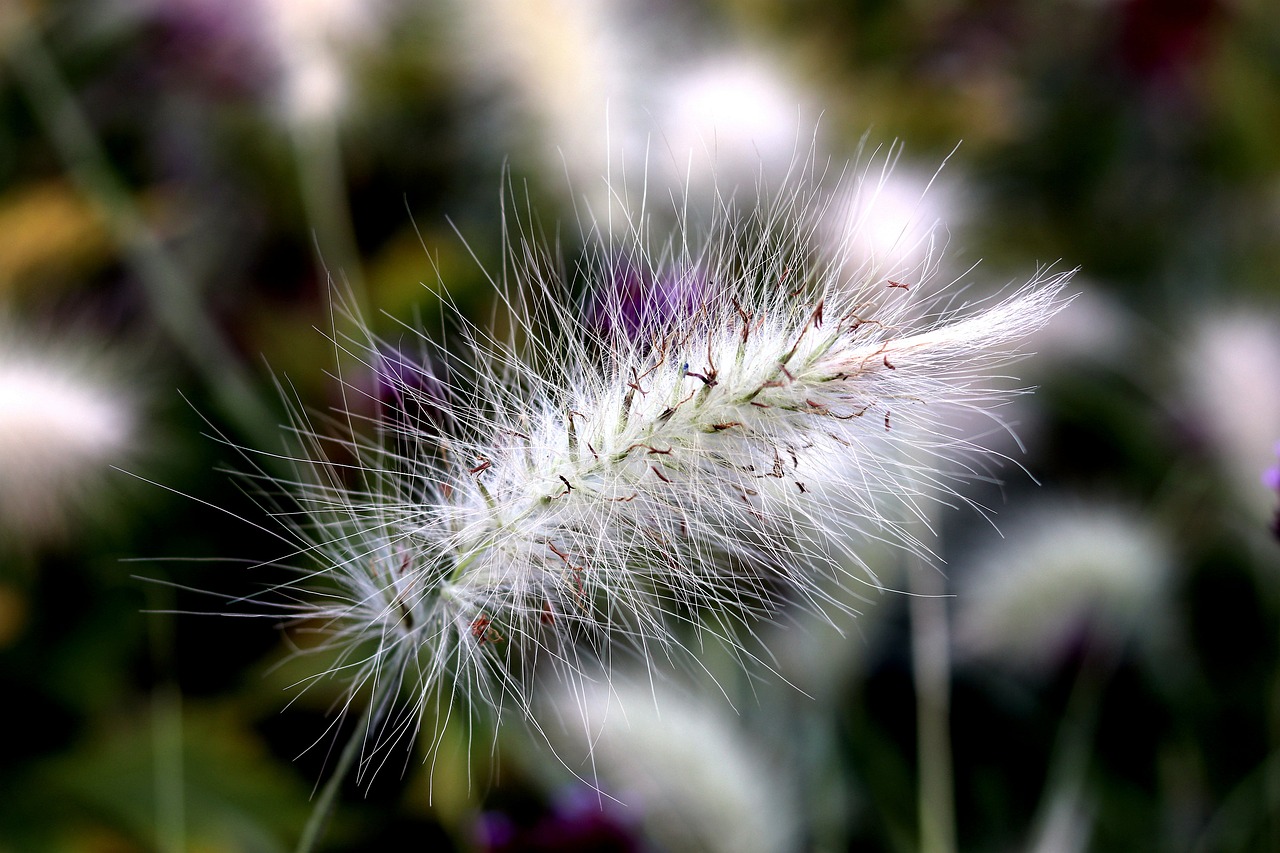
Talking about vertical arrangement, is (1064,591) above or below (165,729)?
above

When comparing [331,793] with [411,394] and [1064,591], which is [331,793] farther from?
[1064,591]

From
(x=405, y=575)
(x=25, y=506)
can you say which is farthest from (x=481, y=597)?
(x=25, y=506)

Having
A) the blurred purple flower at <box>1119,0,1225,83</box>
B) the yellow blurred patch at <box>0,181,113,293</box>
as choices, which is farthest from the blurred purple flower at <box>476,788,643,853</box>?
the blurred purple flower at <box>1119,0,1225,83</box>

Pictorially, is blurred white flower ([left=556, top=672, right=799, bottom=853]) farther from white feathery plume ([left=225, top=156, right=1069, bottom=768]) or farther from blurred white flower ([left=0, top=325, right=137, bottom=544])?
blurred white flower ([left=0, top=325, right=137, bottom=544])

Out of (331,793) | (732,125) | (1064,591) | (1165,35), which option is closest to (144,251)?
(732,125)

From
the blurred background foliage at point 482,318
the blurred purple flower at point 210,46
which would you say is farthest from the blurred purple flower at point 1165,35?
the blurred purple flower at point 210,46

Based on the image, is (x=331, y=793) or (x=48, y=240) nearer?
(x=331, y=793)

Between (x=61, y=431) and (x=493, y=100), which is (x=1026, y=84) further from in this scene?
(x=61, y=431)
